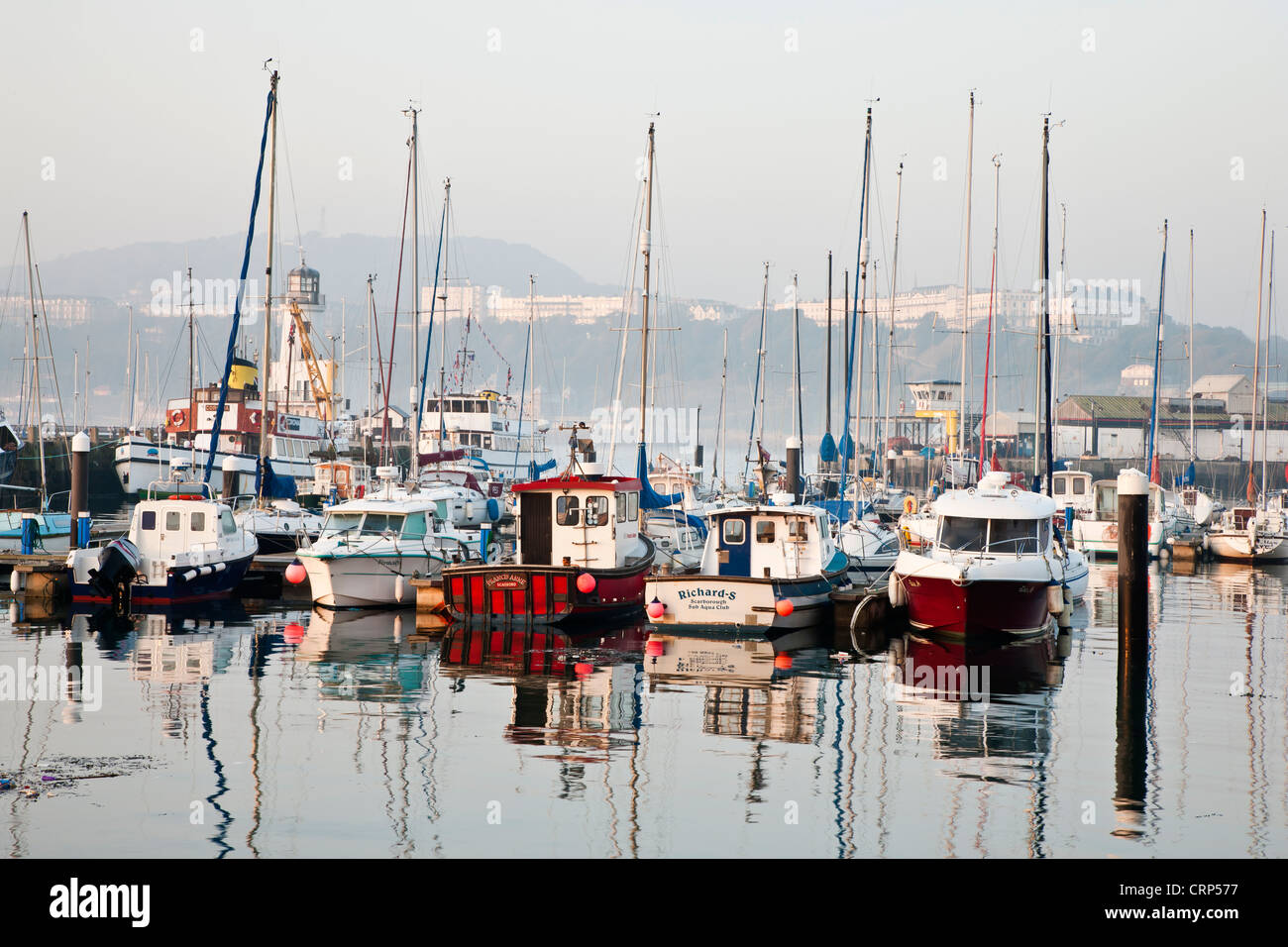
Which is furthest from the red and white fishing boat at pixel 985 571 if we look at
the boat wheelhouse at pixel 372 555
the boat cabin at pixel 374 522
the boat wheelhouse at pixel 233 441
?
the boat wheelhouse at pixel 233 441

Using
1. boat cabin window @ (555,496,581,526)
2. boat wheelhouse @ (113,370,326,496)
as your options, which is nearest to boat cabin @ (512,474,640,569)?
boat cabin window @ (555,496,581,526)

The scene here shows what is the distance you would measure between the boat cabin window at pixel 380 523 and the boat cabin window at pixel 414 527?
164 millimetres

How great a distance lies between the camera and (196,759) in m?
15.9

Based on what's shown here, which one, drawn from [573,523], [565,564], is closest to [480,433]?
[573,523]

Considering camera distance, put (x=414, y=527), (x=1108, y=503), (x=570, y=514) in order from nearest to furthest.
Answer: (x=570, y=514), (x=414, y=527), (x=1108, y=503)

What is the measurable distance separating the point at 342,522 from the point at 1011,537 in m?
16.1

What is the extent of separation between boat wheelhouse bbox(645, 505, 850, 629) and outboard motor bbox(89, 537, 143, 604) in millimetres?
13524

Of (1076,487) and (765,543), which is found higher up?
(1076,487)

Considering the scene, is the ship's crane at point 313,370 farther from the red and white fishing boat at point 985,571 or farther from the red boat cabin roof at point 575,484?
the red and white fishing boat at point 985,571

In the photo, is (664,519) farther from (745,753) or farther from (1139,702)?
(745,753)

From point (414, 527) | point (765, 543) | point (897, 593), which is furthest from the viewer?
point (414, 527)

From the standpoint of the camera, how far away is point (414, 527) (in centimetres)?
3212

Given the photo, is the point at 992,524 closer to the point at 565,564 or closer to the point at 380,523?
the point at 565,564
